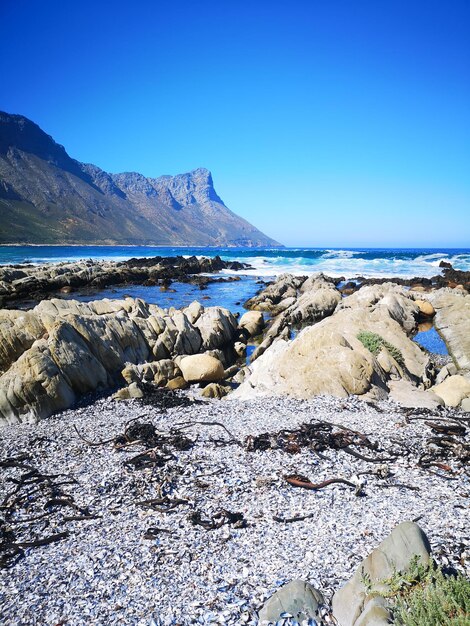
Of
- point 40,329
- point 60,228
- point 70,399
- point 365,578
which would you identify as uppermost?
point 60,228

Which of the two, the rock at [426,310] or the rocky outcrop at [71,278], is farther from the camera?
the rocky outcrop at [71,278]

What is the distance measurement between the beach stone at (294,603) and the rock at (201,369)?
1212 centimetres

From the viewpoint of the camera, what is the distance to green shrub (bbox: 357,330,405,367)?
15148mm

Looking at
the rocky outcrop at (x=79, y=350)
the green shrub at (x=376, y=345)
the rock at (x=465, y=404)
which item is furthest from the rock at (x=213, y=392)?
the rock at (x=465, y=404)

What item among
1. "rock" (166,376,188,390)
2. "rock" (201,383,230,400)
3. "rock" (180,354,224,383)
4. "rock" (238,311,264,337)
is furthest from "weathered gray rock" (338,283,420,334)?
"rock" (166,376,188,390)

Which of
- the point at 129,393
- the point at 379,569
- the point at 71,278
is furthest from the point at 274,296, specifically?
the point at 379,569

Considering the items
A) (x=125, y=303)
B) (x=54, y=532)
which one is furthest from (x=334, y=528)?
(x=125, y=303)

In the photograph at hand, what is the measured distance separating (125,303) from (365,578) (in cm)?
2032

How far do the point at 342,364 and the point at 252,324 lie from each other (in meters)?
14.5

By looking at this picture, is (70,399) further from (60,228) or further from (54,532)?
Result: (60,228)

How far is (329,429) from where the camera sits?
33.5 feet

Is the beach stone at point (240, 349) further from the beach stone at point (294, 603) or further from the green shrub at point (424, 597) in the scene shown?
the green shrub at point (424, 597)

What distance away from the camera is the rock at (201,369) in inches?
665

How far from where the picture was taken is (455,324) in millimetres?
25578
